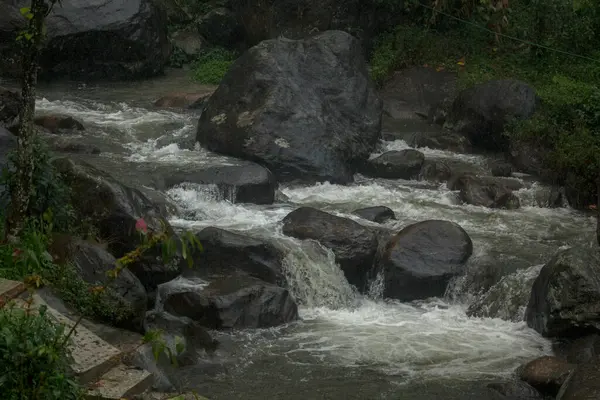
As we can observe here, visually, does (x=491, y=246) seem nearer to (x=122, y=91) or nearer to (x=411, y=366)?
(x=411, y=366)

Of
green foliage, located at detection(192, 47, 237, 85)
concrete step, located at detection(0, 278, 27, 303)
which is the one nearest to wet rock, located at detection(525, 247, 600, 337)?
concrete step, located at detection(0, 278, 27, 303)

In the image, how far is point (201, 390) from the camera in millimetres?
9211

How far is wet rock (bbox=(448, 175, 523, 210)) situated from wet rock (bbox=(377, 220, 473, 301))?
7.98ft

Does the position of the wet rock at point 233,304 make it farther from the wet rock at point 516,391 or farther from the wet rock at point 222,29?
the wet rock at point 222,29

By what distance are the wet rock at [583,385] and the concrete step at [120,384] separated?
3.94 metres

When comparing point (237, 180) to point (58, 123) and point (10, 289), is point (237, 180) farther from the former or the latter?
point (10, 289)

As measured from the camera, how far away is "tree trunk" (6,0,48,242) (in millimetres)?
8336

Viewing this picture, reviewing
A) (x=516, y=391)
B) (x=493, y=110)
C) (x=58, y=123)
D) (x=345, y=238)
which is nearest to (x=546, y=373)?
(x=516, y=391)

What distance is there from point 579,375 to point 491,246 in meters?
4.30

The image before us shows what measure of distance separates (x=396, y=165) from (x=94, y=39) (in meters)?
8.27

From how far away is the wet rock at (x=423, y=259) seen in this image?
12234mm

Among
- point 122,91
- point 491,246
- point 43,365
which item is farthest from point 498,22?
point 122,91

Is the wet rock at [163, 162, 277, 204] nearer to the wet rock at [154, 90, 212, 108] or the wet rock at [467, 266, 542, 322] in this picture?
the wet rock at [467, 266, 542, 322]

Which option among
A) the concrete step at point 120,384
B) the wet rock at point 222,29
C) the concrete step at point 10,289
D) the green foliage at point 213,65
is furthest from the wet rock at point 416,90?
the concrete step at point 120,384
